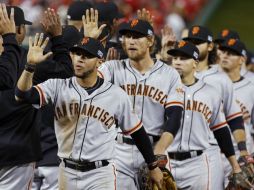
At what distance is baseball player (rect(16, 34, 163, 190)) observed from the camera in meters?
6.43

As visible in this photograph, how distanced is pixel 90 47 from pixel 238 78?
353cm

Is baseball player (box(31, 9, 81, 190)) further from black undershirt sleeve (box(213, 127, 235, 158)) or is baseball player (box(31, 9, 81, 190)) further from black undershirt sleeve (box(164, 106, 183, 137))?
black undershirt sleeve (box(213, 127, 235, 158))

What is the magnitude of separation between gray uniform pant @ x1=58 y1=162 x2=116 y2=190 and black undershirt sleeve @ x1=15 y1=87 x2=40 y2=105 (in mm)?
682

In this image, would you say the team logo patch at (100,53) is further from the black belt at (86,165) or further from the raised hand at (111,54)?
the raised hand at (111,54)

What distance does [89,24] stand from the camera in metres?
7.18

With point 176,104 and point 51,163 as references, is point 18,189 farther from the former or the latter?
point 176,104

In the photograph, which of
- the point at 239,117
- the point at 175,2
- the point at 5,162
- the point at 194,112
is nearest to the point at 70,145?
the point at 5,162

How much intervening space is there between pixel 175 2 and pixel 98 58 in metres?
13.1

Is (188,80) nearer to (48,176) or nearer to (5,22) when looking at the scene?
(48,176)

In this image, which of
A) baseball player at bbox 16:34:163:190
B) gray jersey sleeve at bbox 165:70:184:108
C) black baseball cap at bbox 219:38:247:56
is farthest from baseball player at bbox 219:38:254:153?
baseball player at bbox 16:34:163:190

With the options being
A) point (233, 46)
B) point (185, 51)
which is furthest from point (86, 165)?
point (233, 46)

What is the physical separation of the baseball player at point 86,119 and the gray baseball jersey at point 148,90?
661mm

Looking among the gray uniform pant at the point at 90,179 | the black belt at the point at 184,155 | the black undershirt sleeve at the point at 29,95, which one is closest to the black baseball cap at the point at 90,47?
the black undershirt sleeve at the point at 29,95

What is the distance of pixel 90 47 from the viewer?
255 inches
